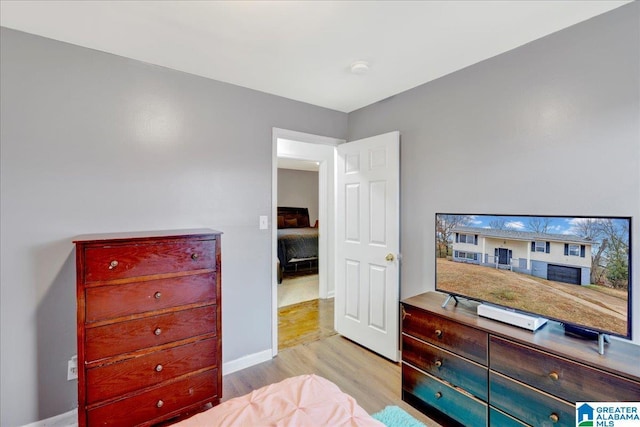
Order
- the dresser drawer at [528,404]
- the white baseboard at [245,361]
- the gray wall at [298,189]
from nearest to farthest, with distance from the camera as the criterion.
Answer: the dresser drawer at [528,404], the white baseboard at [245,361], the gray wall at [298,189]

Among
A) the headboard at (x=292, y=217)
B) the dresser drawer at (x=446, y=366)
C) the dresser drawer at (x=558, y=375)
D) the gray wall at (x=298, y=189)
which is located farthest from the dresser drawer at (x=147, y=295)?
the gray wall at (x=298, y=189)

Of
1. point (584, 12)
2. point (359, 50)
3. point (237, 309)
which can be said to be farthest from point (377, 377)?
point (584, 12)

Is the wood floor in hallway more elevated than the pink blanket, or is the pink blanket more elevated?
the pink blanket

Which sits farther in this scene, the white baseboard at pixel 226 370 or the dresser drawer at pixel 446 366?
the white baseboard at pixel 226 370

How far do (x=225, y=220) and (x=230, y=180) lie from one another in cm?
34

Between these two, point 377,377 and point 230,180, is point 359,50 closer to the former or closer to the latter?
point 230,180

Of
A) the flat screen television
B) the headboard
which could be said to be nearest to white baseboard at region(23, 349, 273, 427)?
the flat screen television

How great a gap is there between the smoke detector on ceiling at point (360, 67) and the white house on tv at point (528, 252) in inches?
52.7

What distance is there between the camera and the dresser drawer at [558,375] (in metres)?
1.29

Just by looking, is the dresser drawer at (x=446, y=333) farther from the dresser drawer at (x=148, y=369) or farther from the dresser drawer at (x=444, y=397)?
the dresser drawer at (x=148, y=369)

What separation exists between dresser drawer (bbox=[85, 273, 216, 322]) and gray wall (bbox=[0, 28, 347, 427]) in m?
0.46

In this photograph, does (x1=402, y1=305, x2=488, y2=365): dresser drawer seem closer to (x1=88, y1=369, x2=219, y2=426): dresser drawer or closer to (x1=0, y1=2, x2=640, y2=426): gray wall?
(x1=0, y1=2, x2=640, y2=426): gray wall

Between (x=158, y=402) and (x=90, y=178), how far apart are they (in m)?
1.50

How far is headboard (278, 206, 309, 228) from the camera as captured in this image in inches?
289
